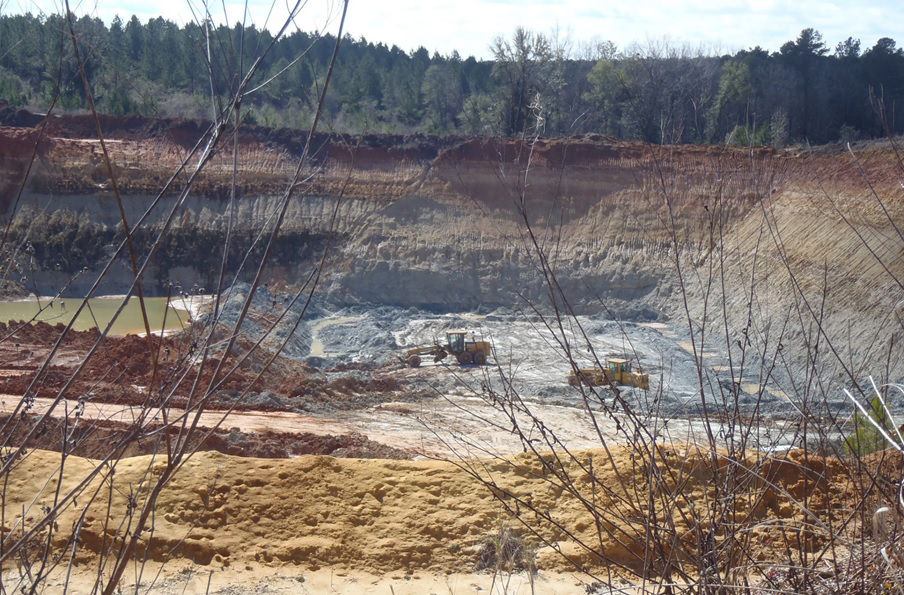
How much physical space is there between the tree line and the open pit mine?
0.44 m

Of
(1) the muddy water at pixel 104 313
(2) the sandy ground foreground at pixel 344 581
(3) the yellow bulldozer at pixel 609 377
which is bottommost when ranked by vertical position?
(1) the muddy water at pixel 104 313

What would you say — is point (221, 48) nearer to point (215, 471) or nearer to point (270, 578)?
point (270, 578)

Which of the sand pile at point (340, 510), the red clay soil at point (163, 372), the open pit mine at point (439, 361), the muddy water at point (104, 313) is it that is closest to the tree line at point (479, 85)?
the open pit mine at point (439, 361)

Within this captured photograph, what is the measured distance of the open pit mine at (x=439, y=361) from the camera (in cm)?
316

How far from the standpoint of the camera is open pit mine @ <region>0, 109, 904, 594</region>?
3.16 metres

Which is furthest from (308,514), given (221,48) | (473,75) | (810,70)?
(473,75)

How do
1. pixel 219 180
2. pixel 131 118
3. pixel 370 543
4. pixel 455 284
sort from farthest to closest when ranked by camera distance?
pixel 131 118 → pixel 219 180 → pixel 455 284 → pixel 370 543

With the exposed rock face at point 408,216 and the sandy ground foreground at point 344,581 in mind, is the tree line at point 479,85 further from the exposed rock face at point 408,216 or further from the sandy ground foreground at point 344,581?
the sandy ground foreground at point 344,581

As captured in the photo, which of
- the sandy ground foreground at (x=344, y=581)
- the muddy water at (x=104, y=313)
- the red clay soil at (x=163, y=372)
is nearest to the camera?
the sandy ground foreground at (x=344, y=581)

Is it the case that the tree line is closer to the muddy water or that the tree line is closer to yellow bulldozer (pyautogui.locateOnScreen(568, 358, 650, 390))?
yellow bulldozer (pyautogui.locateOnScreen(568, 358, 650, 390))

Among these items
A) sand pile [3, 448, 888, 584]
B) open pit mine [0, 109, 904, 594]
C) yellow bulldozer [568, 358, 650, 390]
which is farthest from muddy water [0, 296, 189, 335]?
yellow bulldozer [568, 358, 650, 390]

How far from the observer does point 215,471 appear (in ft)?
31.2

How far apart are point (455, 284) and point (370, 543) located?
91.1 feet

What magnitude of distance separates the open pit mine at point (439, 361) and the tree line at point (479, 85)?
0.44 meters
